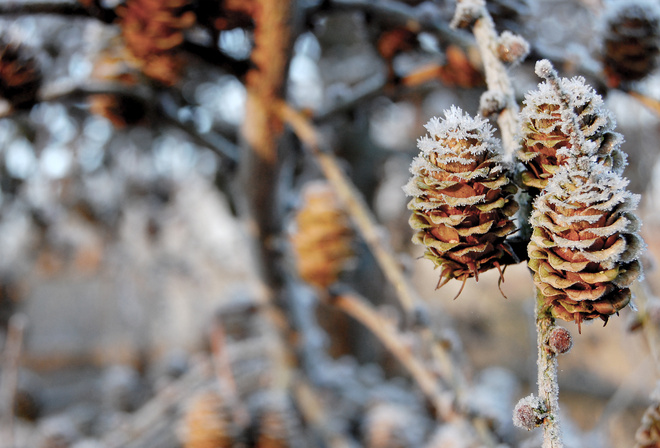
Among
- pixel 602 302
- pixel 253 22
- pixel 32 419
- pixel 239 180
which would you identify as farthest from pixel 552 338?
pixel 32 419

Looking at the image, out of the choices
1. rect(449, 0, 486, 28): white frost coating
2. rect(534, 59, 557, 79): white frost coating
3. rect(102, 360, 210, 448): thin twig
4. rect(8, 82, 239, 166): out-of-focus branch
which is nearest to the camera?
rect(534, 59, 557, 79): white frost coating

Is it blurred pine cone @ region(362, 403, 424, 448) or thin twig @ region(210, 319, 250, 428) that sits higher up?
thin twig @ region(210, 319, 250, 428)

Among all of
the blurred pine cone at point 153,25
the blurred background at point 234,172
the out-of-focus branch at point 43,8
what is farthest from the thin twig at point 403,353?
the out-of-focus branch at point 43,8

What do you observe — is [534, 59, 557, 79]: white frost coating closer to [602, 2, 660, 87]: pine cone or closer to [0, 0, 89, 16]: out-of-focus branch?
[602, 2, 660, 87]: pine cone

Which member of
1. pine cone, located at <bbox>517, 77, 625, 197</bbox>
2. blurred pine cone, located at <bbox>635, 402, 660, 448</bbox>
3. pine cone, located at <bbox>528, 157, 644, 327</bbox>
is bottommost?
blurred pine cone, located at <bbox>635, 402, 660, 448</bbox>

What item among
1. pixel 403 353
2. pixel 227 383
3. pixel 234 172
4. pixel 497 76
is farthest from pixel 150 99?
pixel 497 76

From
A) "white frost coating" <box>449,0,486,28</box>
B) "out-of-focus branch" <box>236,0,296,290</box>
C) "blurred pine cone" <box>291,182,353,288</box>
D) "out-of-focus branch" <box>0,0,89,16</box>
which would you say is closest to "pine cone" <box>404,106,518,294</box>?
"white frost coating" <box>449,0,486,28</box>
